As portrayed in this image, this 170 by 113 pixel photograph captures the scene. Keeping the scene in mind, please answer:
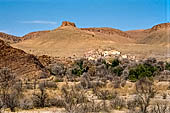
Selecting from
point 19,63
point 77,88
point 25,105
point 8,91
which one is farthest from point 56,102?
point 19,63

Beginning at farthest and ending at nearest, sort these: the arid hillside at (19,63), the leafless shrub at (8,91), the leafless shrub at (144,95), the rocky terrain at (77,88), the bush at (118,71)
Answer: the bush at (118,71), the arid hillside at (19,63), the leafless shrub at (8,91), the rocky terrain at (77,88), the leafless shrub at (144,95)

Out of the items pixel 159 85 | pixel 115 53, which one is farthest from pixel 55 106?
pixel 115 53

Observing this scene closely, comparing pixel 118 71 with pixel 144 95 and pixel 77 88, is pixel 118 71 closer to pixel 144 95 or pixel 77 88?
pixel 77 88

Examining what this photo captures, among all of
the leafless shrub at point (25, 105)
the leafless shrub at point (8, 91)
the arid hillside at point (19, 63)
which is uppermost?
the arid hillside at point (19, 63)

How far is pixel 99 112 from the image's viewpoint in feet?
34.1

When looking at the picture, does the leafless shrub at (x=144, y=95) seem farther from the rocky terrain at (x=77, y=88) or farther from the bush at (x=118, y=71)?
the bush at (x=118, y=71)

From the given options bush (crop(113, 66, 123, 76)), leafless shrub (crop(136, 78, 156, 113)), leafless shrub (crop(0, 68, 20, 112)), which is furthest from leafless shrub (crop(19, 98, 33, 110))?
bush (crop(113, 66, 123, 76))

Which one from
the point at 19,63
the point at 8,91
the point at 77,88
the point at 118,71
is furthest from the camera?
the point at 118,71

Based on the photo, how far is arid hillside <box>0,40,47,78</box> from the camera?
21.9 m

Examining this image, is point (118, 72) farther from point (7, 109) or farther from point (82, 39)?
point (82, 39)

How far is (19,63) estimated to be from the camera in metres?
22.7

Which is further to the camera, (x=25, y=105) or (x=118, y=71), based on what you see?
(x=118, y=71)

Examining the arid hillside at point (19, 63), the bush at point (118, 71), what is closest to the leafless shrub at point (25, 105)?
the arid hillside at point (19, 63)

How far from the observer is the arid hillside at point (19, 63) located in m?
21.9
